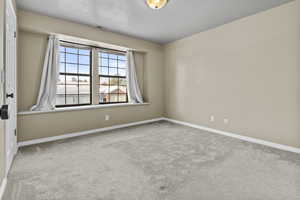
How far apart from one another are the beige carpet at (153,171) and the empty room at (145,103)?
0.7 inches

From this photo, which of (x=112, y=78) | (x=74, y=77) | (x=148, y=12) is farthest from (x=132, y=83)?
(x=148, y=12)

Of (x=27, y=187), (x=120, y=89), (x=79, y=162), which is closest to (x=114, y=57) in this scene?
(x=120, y=89)

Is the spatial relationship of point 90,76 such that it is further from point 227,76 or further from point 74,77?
point 227,76

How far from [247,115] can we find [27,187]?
3.79 m

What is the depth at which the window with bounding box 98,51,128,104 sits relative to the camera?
411 cm

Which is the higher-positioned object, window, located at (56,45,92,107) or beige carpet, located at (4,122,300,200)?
window, located at (56,45,92,107)

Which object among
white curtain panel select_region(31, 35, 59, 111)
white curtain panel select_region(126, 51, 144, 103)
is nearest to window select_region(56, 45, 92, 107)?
white curtain panel select_region(31, 35, 59, 111)

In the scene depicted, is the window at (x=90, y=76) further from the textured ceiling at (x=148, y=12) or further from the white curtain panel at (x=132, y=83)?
the textured ceiling at (x=148, y=12)

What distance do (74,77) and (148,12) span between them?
94.2 inches

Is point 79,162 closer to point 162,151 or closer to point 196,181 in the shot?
point 162,151

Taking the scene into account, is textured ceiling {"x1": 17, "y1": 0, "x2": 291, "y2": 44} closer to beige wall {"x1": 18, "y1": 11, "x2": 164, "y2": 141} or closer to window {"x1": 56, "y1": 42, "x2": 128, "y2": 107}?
beige wall {"x1": 18, "y1": 11, "x2": 164, "y2": 141}

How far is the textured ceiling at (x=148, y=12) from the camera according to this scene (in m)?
2.50

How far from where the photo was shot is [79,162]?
210 cm

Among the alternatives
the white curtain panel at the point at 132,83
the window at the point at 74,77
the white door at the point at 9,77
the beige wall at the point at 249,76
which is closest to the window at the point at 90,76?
the window at the point at 74,77
